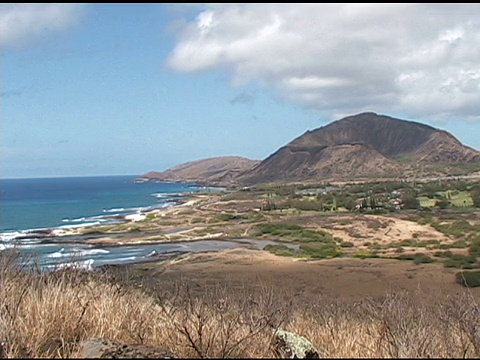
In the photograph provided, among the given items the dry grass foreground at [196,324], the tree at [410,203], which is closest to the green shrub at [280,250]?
the tree at [410,203]

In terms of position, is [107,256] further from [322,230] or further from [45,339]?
[45,339]

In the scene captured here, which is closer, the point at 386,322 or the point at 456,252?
the point at 386,322

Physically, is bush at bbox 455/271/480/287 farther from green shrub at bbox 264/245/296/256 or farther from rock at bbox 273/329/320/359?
rock at bbox 273/329/320/359

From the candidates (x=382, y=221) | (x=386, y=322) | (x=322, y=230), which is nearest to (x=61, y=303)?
(x=386, y=322)

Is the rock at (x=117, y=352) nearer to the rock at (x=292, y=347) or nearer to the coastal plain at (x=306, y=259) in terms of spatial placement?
the rock at (x=292, y=347)

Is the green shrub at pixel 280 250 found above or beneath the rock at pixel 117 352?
beneath

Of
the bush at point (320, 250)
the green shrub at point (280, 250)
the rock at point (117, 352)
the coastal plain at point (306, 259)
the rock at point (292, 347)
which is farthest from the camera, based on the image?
the green shrub at point (280, 250)

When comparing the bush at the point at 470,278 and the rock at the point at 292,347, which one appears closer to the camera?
the rock at the point at 292,347

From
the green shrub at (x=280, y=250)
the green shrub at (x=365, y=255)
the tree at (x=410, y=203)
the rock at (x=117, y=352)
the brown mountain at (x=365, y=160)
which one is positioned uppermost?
the brown mountain at (x=365, y=160)
